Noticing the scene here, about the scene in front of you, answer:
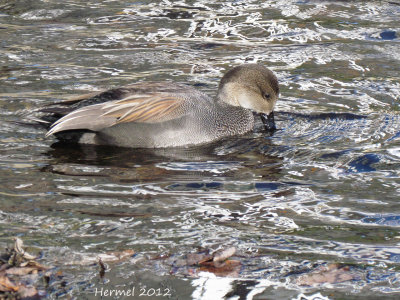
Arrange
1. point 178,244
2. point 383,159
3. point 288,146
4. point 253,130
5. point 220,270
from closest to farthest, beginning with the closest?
point 220,270 → point 178,244 → point 383,159 → point 288,146 → point 253,130

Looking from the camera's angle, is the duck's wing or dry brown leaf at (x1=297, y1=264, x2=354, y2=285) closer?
dry brown leaf at (x1=297, y1=264, x2=354, y2=285)

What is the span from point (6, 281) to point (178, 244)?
1154mm

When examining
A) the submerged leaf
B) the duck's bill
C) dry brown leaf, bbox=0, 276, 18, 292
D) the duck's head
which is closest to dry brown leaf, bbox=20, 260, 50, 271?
dry brown leaf, bbox=0, 276, 18, 292

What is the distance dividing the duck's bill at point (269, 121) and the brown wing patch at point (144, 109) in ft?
3.47

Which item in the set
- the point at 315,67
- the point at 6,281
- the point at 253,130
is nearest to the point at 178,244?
the point at 6,281

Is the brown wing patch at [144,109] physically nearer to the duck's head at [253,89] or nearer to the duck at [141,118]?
the duck at [141,118]

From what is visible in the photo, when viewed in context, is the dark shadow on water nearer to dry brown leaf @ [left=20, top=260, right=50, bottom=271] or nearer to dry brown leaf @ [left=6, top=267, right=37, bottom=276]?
dry brown leaf @ [left=20, top=260, right=50, bottom=271]

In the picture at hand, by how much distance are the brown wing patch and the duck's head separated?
920 mm

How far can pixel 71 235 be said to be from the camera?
4.93m

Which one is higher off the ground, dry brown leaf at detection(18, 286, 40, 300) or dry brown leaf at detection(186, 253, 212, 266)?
dry brown leaf at detection(18, 286, 40, 300)

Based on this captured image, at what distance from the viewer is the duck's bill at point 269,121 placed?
25.7 ft

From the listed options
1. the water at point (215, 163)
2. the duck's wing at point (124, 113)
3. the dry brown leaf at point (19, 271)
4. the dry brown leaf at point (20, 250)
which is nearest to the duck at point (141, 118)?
the duck's wing at point (124, 113)

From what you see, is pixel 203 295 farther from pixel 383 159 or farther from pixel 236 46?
pixel 236 46

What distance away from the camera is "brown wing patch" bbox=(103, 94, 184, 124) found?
23.5 feet
